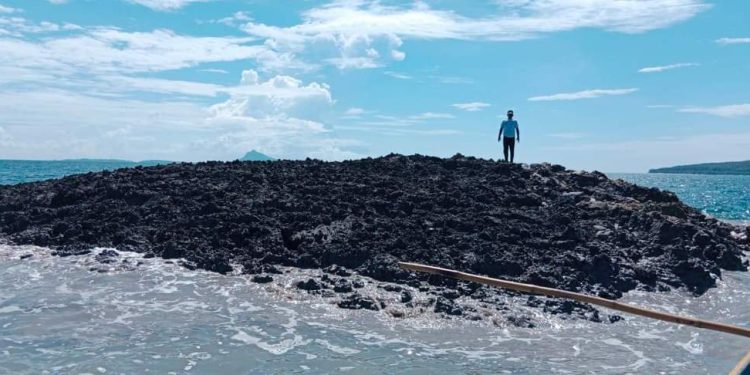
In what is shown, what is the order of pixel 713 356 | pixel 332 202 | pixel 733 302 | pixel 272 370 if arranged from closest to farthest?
pixel 272 370 < pixel 713 356 < pixel 733 302 < pixel 332 202

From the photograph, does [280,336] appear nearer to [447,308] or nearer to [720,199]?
[447,308]

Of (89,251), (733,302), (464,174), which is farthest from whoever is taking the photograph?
(464,174)

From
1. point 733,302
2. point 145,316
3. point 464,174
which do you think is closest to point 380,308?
point 145,316

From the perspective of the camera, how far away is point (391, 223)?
15.3 metres

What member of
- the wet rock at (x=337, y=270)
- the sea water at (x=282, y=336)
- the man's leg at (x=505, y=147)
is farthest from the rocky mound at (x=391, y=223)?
the man's leg at (x=505, y=147)

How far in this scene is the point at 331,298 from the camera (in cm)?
1150

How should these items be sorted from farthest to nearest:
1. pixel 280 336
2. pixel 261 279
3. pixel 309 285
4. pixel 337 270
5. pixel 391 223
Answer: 1. pixel 391 223
2. pixel 337 270
3. pixel 261 279
4. pixel 309 285
5. pixel 280 336

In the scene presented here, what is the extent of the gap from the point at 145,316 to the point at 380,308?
381cm

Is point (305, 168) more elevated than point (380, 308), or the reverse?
point (305, 168)

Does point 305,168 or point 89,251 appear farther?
point 305,168

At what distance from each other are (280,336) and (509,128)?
14955 millimetres

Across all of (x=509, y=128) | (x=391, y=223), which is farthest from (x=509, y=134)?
(x=391, y=223)

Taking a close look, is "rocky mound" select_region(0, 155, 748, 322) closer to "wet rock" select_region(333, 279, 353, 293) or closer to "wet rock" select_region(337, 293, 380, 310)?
"wet rock" select_region(333, 279, 353, 293)

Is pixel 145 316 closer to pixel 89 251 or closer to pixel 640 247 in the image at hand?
pixel 89 251
